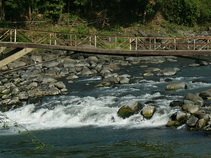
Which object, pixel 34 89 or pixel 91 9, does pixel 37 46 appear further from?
pixel 91 9

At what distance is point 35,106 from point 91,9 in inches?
1162

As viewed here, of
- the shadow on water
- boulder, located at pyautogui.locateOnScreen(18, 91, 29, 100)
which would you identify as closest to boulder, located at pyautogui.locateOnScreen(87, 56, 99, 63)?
boulder, located at pyautogui.locateOnScreen(18, 91, 29, 100)

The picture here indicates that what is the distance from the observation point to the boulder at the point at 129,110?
75.2 feet

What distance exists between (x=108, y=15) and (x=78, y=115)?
31.2 metres

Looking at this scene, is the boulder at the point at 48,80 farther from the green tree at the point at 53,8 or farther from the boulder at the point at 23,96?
the green tree at the point at 53,8

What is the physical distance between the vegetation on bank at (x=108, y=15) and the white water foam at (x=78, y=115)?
75.8 ft

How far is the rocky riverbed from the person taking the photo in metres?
21.8

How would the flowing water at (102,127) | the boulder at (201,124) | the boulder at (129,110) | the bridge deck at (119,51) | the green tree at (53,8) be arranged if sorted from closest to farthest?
the flowing water at (102,127) < the boulder at (201,124) < the boulder at (129,110) < the bridge deck at (119,51) < the green tree at (53,8)

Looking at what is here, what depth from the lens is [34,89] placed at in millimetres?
29594

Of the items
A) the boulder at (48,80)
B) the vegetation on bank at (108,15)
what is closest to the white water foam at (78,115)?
the boulder at (48,80)

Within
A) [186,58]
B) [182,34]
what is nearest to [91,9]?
[182,34]

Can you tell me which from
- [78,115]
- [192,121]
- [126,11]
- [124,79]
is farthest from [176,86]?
[126,11]

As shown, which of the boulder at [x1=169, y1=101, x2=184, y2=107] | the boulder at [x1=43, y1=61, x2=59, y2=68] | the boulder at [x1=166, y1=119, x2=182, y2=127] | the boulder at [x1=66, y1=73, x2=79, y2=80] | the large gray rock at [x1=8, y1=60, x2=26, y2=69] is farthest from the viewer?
the large gray rock at [x1=8, y1=60, x2=26, y2=69]

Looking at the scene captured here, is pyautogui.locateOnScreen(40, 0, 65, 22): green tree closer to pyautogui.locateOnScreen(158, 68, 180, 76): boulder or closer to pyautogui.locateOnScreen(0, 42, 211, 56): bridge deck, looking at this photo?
pyautogui.locateOnScreen(0, 42, 211, 56): bridge deck
